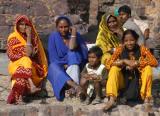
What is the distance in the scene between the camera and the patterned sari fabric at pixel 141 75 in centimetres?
643

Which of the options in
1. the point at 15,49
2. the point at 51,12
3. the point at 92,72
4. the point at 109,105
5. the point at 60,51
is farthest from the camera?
the point at 51,12

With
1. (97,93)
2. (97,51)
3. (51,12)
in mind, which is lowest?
(97,93)

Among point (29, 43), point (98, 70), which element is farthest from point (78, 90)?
point (29, 43)

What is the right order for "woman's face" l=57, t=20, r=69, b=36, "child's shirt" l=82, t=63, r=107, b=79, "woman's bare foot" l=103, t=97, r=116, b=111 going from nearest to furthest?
"woman's bare foot" l=103, t=97, r=116, b=111 < "child's shirt" l=82, t=63, r=107, b=79 < "woman's face" l=57, t=20, r=69, b=36

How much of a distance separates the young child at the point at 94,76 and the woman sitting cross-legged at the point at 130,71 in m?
0.19

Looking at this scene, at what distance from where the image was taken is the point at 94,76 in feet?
21.8

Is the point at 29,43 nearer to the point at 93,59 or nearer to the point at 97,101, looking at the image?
the point at 93,59

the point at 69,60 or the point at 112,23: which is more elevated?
the point at 112,23

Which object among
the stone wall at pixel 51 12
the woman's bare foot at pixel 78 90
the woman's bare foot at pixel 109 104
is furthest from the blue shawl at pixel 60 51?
the stone wall at pixel 51 12

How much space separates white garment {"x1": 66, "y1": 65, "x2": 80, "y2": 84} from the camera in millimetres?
6805

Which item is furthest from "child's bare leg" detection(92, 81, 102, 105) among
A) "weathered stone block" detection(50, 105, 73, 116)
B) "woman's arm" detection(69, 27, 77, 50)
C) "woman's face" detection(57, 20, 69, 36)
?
"woman's face" detection(57, 20, 69, 36)

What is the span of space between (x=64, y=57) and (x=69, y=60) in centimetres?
15

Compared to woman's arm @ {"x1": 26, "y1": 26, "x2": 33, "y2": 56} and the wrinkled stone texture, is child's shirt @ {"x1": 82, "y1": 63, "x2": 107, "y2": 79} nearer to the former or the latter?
the wrinkled stone texture

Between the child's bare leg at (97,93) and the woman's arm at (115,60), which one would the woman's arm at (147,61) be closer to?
the woman's arm at (115,60)
